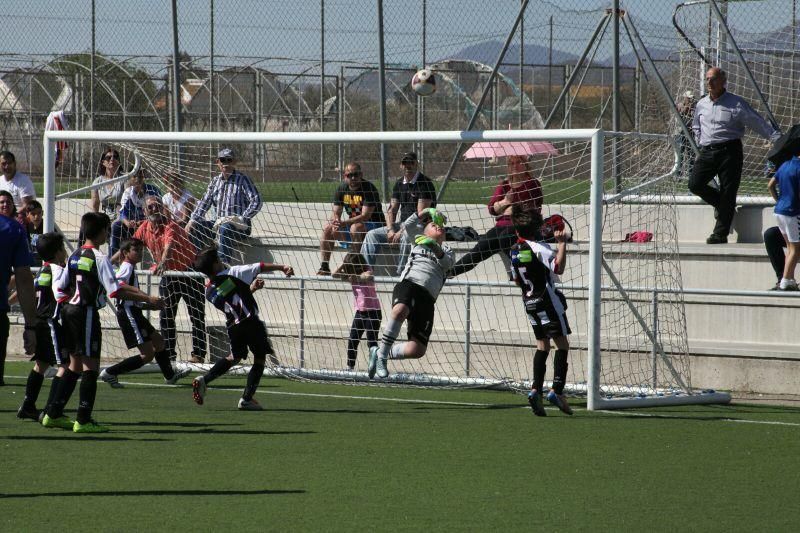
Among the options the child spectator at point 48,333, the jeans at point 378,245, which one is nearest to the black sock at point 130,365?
the child spectator at point 48,333

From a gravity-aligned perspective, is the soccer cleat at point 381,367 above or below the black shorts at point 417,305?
below

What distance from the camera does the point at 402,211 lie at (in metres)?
13.5

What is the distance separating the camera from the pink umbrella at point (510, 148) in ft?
41.2

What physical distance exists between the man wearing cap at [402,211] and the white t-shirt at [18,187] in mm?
4678

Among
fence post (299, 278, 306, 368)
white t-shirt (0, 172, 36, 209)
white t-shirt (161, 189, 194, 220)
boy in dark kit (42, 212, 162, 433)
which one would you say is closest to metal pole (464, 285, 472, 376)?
fence post (299, 278, 306, 368)

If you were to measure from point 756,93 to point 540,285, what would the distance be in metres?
6.49

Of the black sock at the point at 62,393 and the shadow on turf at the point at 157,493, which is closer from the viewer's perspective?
the shadow on turf at the point at 157,493

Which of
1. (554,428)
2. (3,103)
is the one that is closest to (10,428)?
(554,428)

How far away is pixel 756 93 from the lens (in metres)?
15.4

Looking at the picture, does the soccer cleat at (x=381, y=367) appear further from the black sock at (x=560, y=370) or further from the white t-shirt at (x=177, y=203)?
the white t-shirt at (x=177, y=203)

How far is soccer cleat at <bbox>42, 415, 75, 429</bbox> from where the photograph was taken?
9258 mm

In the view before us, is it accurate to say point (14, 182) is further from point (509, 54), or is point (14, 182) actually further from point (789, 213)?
point (789, 213)

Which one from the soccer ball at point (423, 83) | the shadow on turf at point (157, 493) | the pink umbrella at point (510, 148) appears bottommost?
the shadow on turf at point (157, 493)

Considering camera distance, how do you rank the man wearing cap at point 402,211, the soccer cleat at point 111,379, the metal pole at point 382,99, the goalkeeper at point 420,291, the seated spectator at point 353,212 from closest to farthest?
the goalkeeper at point 420,291, the soccer cleat at point 111,379, the man wearing cap at point 402,211, the seated spectator at point 353,212, the metal pole at point 382,99
